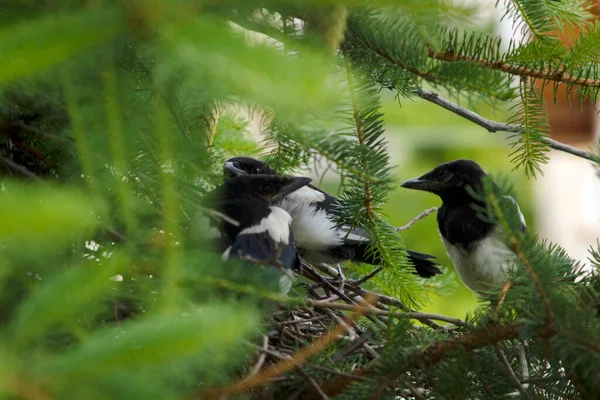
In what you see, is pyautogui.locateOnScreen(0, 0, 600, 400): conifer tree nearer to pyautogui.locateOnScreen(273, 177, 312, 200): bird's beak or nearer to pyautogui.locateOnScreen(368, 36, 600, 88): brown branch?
pyautogui.locateOnScreen(368, 36, 600, 88): brown branch

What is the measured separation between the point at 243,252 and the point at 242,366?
179 millimetres

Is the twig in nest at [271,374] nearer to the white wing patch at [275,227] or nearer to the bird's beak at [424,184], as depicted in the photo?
the white wing patch at [275,227]

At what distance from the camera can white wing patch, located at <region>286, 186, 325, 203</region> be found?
4.72 feet

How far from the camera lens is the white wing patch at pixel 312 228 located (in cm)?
137

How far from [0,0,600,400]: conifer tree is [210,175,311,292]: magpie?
0.10m

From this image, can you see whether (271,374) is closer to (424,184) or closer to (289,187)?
(289,187)

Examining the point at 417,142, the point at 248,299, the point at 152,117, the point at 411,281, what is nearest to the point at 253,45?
the point at 152,117

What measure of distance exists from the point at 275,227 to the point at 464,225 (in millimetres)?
612

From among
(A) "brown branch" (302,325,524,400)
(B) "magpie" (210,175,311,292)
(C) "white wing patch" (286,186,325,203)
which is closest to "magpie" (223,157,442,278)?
(C) "white wing patch" (286,186,325,203)

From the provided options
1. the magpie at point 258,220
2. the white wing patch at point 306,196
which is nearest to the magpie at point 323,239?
the white wing patch at point 306,196

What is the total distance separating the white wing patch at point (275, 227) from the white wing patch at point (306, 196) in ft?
1.26

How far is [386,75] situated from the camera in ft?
2.63

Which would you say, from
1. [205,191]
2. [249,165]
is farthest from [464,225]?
[205,191]

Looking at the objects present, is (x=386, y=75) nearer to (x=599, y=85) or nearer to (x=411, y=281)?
(x=599, y=85)
